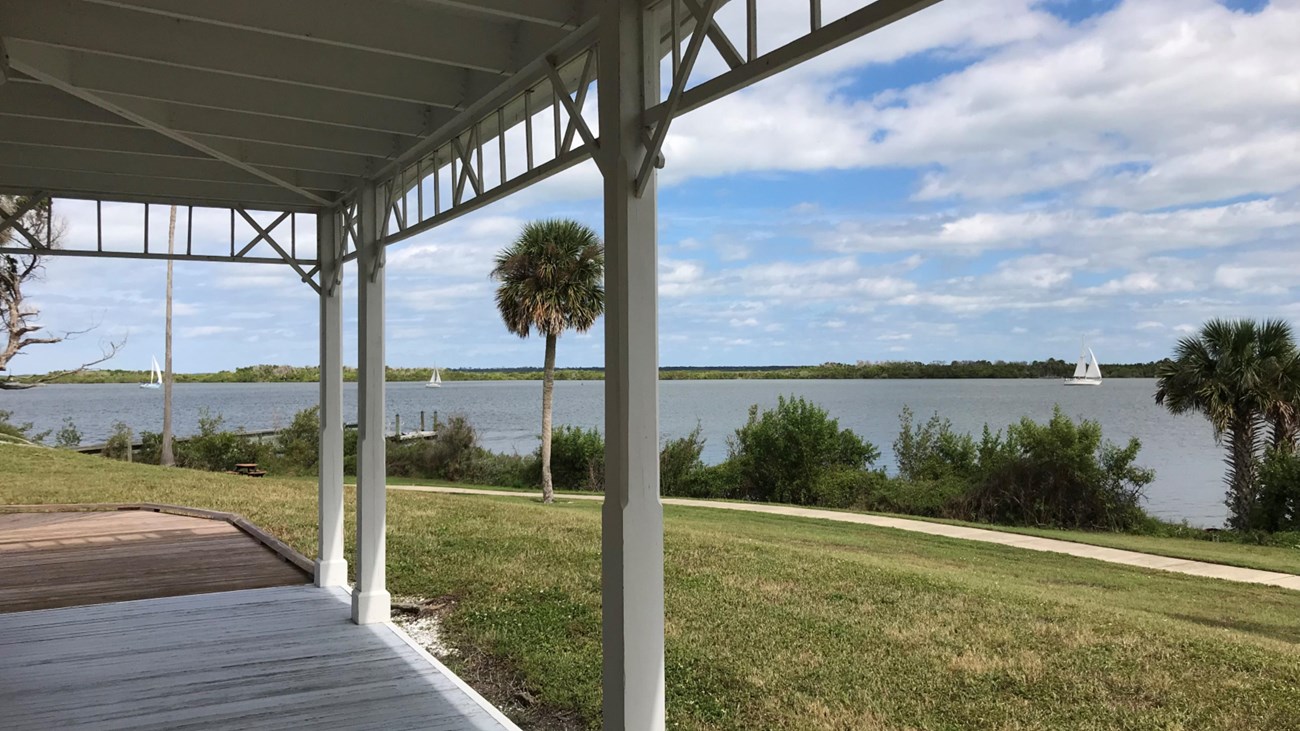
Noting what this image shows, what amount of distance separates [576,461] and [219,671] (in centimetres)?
2349

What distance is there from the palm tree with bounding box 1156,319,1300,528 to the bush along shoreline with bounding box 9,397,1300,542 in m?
0.70

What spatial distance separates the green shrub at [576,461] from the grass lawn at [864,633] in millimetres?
14931

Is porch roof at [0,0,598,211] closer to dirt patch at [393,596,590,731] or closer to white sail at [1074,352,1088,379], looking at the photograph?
dirt patch at [393,596,590,731]

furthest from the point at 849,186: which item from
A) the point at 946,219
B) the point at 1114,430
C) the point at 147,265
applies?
the point at 147,265

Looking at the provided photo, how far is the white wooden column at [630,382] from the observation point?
329 cm

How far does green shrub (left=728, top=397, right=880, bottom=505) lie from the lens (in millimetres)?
24875

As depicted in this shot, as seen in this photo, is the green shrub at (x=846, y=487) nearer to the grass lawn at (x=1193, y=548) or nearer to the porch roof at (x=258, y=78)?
the grass lawn at (x=1193, y=548)

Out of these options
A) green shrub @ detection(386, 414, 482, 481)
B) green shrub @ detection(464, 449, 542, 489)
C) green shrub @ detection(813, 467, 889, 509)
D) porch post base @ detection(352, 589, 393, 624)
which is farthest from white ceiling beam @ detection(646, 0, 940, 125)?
green shrub @ detection(386, 414, 482, 481)

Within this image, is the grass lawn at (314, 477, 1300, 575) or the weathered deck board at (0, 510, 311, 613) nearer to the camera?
the weathered deck board at (0, 510, 311, 613)

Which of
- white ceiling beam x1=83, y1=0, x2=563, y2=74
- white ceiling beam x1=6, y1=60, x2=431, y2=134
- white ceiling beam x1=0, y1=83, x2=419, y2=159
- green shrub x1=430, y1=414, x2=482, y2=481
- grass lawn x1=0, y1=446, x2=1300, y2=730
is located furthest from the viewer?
green shrub x1=430, y1=414, x2=482, y2=481

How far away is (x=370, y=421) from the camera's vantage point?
6832mm

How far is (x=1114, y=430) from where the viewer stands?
160ft

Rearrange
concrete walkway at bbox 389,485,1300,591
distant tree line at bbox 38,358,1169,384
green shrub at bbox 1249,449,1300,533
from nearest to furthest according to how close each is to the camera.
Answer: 1. concrete walkway at bbox 389,485,1300,591
2. green shrub at bbox 1249,449,1300,533
3. distant tree line at bbox 38,358,1169,384

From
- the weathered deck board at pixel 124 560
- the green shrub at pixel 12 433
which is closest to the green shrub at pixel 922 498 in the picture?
the weathered deck board at pixel 124 560
